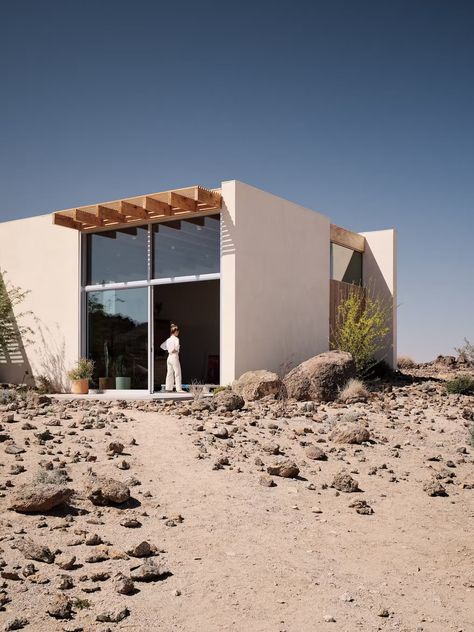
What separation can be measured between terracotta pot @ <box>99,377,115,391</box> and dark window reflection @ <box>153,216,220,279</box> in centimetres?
278

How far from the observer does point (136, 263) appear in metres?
14.8

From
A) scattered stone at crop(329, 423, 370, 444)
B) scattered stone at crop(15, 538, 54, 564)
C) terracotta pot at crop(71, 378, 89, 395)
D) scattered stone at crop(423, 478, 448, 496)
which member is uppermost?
terracotta pot at crop(71, 378, 89, 395)

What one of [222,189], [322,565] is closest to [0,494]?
[322,565]

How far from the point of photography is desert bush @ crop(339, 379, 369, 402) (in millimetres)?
12102

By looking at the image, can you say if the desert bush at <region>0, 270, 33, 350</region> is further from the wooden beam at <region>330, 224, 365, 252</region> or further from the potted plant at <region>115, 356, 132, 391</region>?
the wooden beam at <region>330, 224, 365, 252</region>

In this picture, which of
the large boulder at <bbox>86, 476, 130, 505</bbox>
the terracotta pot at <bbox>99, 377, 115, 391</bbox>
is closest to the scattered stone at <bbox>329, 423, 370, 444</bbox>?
the large boulder at <bbox>86, 476, 130, 505</bbox>

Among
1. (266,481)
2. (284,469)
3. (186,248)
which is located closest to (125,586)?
(266,481)

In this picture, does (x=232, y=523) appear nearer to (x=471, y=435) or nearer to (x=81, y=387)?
(x=471, y=435)

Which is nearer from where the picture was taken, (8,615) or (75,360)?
(8,615)

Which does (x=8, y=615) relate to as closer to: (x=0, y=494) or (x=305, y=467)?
(x=0, y=494)

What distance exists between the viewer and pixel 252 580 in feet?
15.4

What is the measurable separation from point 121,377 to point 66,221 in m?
4.03

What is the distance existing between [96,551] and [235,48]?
34.1 ft

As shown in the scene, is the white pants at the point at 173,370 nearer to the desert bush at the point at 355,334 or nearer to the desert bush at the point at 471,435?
the desert bush at the point at 355,334
